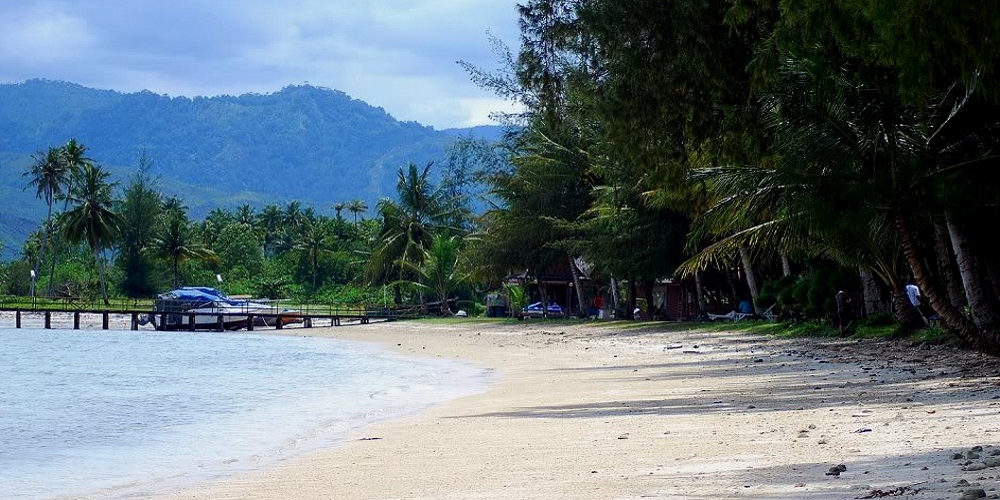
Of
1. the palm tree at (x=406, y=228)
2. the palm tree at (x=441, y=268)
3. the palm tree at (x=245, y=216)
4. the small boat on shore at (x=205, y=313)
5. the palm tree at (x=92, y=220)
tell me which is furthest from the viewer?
the palm tree at (x=245, y=216)

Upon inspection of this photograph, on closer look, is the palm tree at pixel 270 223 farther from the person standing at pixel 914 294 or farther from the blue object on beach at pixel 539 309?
the person standing at pixel 914 294

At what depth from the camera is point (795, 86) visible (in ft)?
47.6

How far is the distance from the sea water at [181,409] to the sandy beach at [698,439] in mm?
1025

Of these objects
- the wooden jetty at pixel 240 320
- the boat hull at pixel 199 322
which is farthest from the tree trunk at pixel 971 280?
the boat hull at pixel 199 322

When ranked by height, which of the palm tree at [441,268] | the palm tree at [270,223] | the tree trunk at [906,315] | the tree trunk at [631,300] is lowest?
the tree trunk at [906,315]

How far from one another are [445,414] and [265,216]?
400ft

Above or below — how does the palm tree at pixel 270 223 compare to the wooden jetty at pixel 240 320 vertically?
above

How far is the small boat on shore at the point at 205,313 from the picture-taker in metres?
66.8

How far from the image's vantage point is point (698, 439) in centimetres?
966

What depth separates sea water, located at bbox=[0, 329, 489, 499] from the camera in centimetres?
1111

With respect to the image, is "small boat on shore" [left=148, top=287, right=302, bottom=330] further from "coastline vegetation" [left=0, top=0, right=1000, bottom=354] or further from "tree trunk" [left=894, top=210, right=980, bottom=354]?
"tree trunk" [left=894, top=210, right=980, bottom=354]

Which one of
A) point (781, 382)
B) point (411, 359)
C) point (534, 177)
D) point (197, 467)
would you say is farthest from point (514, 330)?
point (197, 467)

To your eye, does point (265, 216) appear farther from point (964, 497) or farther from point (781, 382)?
point (964, 497)

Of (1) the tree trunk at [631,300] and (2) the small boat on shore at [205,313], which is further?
(2) the small boat on shore at [205,313]
